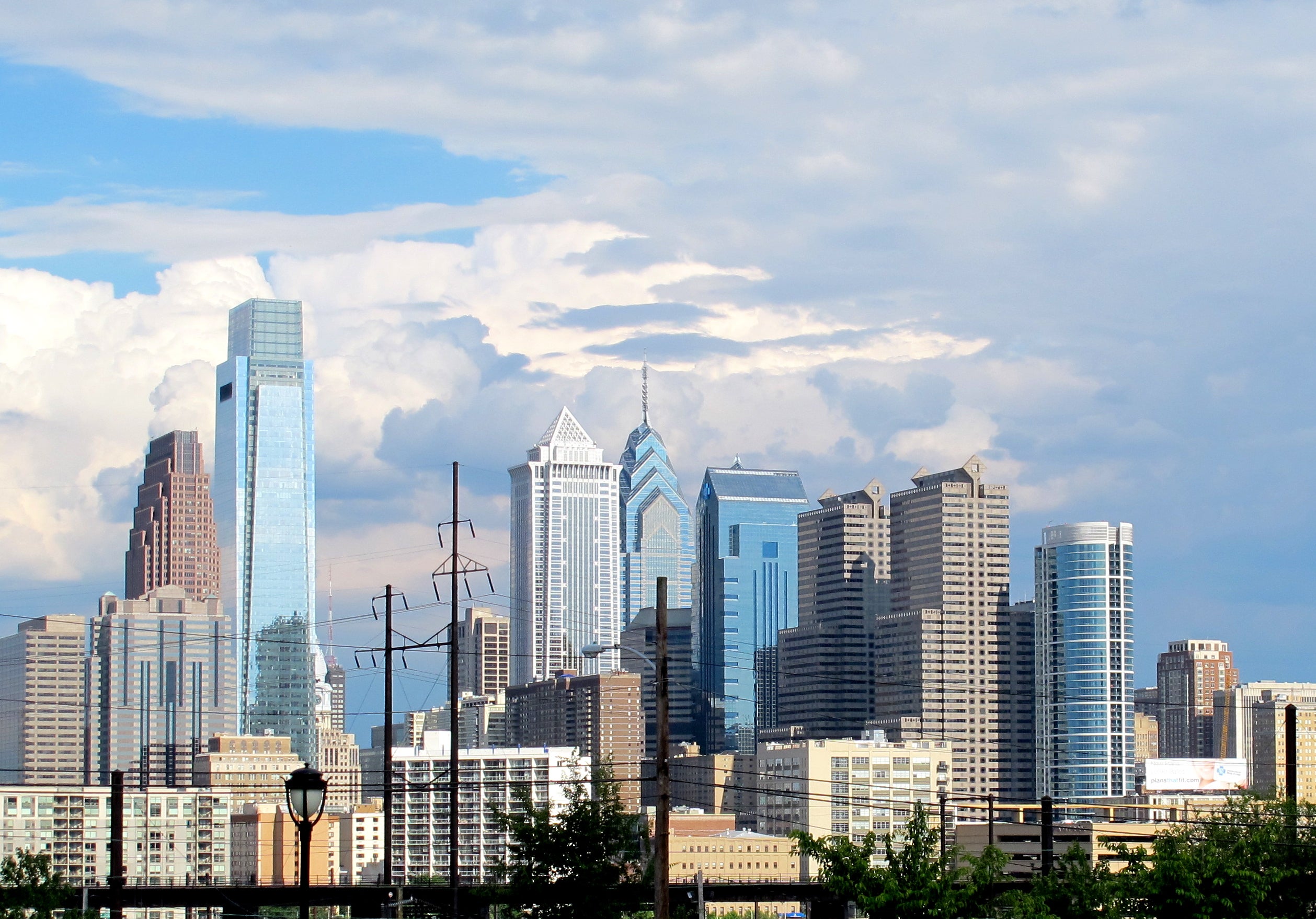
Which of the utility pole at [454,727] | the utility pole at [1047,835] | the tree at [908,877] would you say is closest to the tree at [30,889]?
the utility pole at [454,727]

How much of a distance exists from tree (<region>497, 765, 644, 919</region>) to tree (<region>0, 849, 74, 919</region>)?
14385 mm

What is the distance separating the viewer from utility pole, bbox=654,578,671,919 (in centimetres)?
4103

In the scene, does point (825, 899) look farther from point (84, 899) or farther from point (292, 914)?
point (292, 914)

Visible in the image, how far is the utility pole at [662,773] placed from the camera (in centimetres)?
4103

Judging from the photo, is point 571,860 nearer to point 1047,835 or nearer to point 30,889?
point 1047,835

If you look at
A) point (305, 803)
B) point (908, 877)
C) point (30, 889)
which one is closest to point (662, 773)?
point (305, 803)

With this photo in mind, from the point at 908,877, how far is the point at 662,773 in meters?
9.77

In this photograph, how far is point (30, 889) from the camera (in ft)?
167

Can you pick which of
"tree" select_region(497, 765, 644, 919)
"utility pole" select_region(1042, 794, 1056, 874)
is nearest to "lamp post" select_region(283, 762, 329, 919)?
"tree" select_region(497, 765, 644, 919)

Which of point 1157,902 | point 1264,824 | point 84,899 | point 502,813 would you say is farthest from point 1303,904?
point 84,899

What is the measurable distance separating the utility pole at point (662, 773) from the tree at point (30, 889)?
59.4 ft

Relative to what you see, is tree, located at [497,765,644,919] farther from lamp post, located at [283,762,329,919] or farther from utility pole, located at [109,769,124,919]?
lamp post, located at [283,762,329,919]

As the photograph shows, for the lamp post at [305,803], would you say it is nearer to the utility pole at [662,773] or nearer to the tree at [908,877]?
the utility pole at [662,773]

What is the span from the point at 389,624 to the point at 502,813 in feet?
29.3
